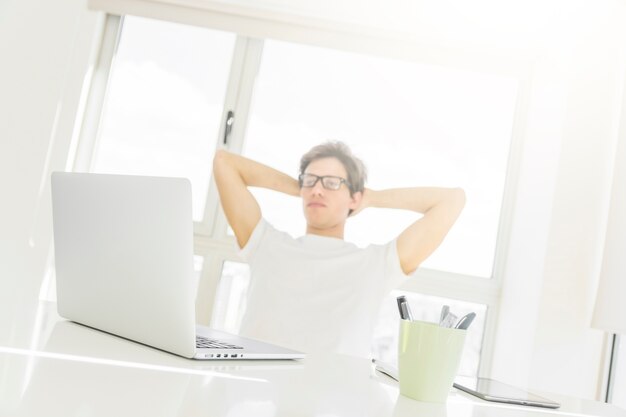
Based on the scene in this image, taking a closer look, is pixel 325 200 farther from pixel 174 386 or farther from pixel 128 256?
pixel 174 386

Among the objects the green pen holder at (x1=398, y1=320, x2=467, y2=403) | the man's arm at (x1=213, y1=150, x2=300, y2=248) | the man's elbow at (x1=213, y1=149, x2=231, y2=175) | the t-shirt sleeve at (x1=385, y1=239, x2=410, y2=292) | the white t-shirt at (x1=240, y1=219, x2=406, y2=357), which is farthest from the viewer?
the man's elbow at (x1=213, y1=149, x2=231, y2=175)

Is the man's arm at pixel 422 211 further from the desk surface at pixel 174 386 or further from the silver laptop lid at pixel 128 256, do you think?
the silver laptop lid at pixel 128 256

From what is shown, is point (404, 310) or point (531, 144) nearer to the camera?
point (404, 310)

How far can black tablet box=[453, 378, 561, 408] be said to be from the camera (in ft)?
2.61

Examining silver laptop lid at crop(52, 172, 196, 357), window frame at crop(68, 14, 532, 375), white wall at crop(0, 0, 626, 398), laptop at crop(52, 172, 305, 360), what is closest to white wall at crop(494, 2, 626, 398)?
white wall at crop(0, 0, 626, 398)

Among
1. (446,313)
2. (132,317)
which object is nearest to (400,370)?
(446,313)

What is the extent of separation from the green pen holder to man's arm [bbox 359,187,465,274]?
117cm

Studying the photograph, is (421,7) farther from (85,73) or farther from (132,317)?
(132,317)

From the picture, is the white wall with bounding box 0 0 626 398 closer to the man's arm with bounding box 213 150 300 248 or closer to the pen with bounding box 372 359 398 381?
the man's arm with bounding box 213 150 300 248

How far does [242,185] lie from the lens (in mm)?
2062

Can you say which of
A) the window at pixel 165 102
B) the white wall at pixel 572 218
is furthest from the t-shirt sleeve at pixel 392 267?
the window at pixel 165 102

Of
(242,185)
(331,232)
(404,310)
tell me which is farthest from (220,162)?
(404,310)

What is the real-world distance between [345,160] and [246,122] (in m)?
0.59

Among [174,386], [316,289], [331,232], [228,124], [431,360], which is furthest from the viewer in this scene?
[228,124]
